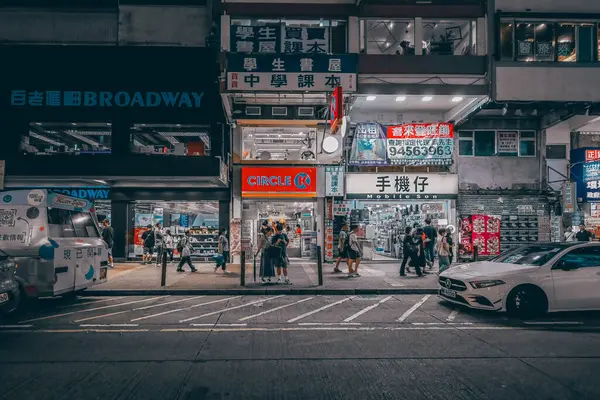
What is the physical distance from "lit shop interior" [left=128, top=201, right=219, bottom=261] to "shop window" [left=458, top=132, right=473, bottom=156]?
10.8m

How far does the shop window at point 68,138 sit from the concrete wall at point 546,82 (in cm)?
1559

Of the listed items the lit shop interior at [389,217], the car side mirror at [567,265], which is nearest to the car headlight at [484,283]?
the car side mirror at [567,265]

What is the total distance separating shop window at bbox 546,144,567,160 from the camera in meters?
18.7

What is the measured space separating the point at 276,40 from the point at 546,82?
34.1 feet

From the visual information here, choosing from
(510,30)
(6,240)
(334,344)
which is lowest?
(334,344)

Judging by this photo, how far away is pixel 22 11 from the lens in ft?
58.4

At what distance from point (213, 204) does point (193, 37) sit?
6958 mm

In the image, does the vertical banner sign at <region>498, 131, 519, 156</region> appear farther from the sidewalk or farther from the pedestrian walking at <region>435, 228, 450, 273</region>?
the pedestrian walking at <region>435, 228, 450, 273</region>

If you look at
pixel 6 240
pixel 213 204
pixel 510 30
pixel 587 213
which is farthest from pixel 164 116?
pixel 587 213

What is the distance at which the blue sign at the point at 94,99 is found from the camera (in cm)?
1706

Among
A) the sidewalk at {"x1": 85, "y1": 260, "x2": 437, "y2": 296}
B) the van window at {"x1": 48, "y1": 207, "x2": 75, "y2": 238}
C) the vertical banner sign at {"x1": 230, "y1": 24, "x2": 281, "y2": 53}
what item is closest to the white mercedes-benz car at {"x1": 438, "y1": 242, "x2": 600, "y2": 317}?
the sidewalk at {"x1": 85, "y1": 260, "x2": 437, "y2": 296}

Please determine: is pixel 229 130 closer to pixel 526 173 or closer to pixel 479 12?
pixel 479 12

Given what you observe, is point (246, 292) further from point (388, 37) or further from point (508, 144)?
point (508, 144)

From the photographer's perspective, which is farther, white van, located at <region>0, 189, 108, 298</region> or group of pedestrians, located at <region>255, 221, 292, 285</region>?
group of pedestrians, located at <region>255, 221, 292, 285</region>
